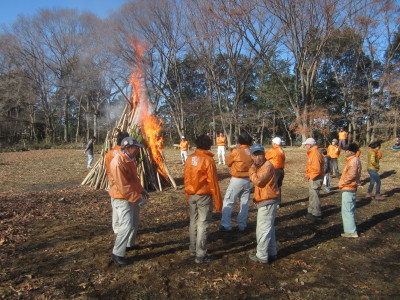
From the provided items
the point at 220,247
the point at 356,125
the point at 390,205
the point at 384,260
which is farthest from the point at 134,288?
the point at 356,125

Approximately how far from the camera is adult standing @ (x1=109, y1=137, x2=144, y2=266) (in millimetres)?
3801

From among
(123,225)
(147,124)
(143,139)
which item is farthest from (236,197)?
(147,124)

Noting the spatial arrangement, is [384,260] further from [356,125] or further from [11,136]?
[11,136]

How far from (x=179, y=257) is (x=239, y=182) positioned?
1660 millimetres

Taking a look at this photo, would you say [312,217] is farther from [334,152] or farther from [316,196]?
[334,152]

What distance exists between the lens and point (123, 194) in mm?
3811

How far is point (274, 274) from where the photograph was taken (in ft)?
12.3

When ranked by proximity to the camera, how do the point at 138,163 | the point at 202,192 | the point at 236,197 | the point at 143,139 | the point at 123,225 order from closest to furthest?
the point at 123,225 → the point at 202,192 → the point at 236,197 → the point at 138,163 → the point at 143,139

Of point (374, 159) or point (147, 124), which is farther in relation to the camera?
point (147, 124)

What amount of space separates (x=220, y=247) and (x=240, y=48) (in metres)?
23.3

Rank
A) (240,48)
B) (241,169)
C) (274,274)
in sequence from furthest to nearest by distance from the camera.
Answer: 1. (240,48)
2. (241,169)
3. (274,274)

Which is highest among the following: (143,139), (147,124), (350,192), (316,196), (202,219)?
(147,124)

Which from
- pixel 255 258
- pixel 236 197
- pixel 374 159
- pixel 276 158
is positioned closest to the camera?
pixel 255 258

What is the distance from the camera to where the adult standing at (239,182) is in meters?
5.12
